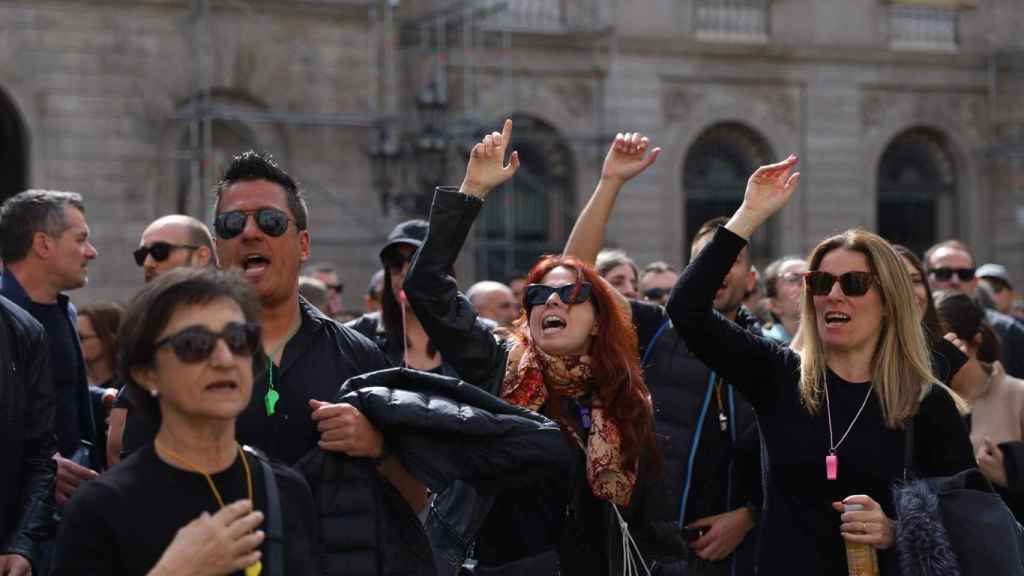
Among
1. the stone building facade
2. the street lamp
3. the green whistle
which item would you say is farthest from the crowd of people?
the street lamp

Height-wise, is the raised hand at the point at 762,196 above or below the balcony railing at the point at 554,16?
below

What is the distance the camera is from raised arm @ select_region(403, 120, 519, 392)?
185 inches

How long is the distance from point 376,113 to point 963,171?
428 inches

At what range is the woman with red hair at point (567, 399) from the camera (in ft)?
16.2

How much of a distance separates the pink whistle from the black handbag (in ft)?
0.64

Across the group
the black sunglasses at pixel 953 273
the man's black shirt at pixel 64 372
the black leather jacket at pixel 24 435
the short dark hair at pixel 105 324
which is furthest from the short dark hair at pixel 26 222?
the black sunglasses at pixel 953 273

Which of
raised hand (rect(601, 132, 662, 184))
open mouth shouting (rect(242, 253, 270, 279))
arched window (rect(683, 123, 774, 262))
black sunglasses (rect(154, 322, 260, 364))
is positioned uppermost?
arched window (rect(683, 123, 774, 262))

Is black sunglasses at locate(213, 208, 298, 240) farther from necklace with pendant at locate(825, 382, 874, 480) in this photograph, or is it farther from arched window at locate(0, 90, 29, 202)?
arched window at locate(0, 90, 29, 202)

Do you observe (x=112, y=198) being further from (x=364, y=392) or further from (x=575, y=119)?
(x=364, y=392)

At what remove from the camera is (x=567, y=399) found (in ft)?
17.5

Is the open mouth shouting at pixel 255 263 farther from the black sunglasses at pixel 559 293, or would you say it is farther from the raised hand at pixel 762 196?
the raised hand at pixel 762 196

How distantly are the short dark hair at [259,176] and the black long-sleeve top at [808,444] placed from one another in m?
1.26

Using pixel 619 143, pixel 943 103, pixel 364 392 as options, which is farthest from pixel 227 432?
pixel 943 103

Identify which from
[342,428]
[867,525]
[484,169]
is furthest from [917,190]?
[342,428]
